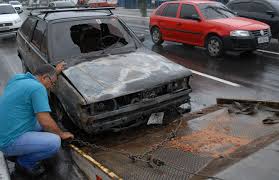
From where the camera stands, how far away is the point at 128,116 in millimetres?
4941

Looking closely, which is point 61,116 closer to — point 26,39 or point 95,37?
point 95,37

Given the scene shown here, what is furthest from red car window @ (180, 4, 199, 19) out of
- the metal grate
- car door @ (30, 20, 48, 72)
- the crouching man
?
the crouching man

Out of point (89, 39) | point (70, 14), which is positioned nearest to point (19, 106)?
point (89, 39)

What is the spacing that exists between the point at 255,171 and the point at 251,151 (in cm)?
47

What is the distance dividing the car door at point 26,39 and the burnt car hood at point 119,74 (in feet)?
7.08

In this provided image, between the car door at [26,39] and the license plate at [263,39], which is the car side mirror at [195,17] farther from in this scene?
the car door at [26,39]

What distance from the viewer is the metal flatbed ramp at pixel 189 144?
4109 mm

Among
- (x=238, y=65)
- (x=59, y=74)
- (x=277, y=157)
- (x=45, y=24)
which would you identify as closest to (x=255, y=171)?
(x=277, y=157)

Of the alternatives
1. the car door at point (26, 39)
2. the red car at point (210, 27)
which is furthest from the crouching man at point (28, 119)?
the red car at point (210, 27)

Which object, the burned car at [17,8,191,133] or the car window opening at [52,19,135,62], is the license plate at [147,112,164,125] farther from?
the car window opening at [52,19,135,62]

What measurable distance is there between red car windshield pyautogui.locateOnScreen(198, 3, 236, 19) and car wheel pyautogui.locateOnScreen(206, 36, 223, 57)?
769mm

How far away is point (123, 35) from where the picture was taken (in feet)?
A: 21.5

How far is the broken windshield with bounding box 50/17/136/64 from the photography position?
5.97 metres

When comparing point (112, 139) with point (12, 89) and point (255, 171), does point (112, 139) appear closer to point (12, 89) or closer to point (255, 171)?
point (12, 89)
